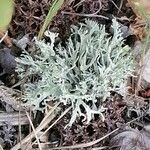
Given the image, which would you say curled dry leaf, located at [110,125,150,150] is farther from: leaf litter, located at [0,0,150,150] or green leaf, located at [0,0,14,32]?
green leaf, located at [0,0,14,32]

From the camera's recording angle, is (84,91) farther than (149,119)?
No

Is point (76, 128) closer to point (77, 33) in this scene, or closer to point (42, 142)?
point (42, 142)

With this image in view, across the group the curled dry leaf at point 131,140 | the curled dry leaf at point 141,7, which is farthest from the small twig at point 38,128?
the curled dry leaf at point 141,7

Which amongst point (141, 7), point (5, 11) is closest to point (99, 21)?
point (141, 7)

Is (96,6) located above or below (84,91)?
above

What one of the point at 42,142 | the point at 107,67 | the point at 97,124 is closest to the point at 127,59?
the point at 107,67

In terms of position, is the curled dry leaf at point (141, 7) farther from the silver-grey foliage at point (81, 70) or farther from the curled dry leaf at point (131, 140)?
the curled dry leaf at point (131, 140)
